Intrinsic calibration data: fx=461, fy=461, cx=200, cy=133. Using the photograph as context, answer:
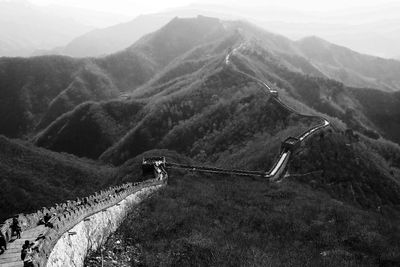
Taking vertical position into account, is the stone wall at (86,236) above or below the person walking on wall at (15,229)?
below

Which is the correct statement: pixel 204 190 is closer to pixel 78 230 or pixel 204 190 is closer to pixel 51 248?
pixel 78 230

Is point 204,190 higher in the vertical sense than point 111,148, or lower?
higher

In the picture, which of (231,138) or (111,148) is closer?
(231,138)

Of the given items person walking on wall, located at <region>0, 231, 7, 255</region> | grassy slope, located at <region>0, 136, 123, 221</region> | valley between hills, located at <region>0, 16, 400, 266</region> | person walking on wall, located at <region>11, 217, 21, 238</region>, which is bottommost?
grassy slope, located at <region>0, 136, 123, 221</region>

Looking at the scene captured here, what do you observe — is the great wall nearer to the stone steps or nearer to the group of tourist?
the stone steps

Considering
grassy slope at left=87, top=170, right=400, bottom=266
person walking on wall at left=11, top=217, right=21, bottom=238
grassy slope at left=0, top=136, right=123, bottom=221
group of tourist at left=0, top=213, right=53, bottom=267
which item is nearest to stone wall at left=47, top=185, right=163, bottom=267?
grassy slope at left=87, top=170, right=400, bottom=266

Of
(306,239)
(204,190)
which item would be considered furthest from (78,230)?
(204,190)

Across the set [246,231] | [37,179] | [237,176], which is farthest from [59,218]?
[37,179]

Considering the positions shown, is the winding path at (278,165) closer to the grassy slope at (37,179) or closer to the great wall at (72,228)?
the great wall at (72,228)

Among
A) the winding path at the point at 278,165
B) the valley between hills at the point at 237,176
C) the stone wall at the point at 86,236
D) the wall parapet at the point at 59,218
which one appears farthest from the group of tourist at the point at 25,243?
the winding path at the point at 278,165

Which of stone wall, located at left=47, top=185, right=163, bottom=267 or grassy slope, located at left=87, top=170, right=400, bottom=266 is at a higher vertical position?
stone wall, located at left=47, top=185, right=163, bottom=267

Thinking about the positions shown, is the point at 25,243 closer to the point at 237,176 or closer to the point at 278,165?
the point at 237,176
